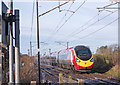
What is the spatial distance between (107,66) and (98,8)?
1315cm

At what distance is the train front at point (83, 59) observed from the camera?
72.0 ft

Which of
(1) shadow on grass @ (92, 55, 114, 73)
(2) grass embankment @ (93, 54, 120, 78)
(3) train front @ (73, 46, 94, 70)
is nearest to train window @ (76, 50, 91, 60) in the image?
(3) train front @ (73, 46, 94, 70)

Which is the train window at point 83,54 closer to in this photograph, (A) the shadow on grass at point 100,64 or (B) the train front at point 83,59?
(B) the train front at point 83,59

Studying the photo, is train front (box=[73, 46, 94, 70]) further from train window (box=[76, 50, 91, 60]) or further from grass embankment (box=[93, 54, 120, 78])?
grass embankment (box=[93, 54, 120, 78])

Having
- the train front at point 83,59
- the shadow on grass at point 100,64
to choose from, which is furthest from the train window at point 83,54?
the shadow on grass at point 100,64

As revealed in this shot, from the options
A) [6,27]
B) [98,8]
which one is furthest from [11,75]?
[98,8]

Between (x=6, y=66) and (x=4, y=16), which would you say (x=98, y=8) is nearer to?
(x=6, y=66)

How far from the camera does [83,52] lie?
73.9 ft

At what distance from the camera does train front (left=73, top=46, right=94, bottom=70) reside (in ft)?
72.0

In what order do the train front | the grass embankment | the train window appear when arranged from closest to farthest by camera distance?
1. the train front
2. the train window
3. the grass embankment

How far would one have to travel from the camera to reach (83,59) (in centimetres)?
2205

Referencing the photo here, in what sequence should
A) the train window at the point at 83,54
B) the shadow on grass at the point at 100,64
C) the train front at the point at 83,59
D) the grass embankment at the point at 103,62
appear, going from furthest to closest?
the shadow on grass at the point at 100,64, the grass embankment at the point at 103,62, the train window at the point at 83,54, the train front at the point at 83,59

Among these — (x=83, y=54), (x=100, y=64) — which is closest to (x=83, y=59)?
(x=83, y=54)

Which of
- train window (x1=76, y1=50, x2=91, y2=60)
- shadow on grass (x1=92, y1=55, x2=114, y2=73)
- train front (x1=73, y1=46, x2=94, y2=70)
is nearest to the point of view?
train front (x1=73, y1=46, x2=94, y2=70)
